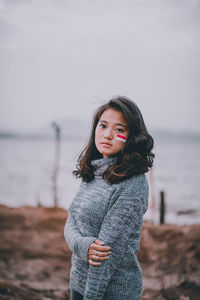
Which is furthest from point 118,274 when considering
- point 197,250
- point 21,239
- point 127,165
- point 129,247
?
point 21,239

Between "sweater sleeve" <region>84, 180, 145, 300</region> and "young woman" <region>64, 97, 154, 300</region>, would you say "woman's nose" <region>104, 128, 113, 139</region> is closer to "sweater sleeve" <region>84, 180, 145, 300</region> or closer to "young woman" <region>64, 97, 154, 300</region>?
"young woman" <region>64, 97, 154, 300</region>

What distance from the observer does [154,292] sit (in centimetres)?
309

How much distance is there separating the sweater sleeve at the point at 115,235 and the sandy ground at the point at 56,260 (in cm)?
204

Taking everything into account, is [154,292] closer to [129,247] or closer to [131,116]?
[129,247]

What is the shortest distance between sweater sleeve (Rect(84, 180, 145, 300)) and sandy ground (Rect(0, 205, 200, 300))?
2.04m

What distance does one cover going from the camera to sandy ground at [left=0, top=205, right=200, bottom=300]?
3.04m

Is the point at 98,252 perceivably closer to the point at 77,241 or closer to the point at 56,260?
the point at 77,241

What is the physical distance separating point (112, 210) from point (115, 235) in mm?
118

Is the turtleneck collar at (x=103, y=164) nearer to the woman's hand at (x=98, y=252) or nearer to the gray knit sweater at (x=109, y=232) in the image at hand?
the gray knit sweater at (x=109, y=232)

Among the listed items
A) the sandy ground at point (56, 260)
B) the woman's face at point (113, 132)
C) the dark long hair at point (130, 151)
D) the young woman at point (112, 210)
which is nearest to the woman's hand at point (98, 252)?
the young woman at point (112, 210)

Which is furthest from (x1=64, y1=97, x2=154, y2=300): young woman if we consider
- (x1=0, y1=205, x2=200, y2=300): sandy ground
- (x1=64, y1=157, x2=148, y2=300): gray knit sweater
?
(x1=0, y1=205, x2=200, y2=300): sandy ground

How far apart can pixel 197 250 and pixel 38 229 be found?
331 cm

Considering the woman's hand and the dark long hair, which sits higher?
the dark long hair

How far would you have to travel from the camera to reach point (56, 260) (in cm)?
415
